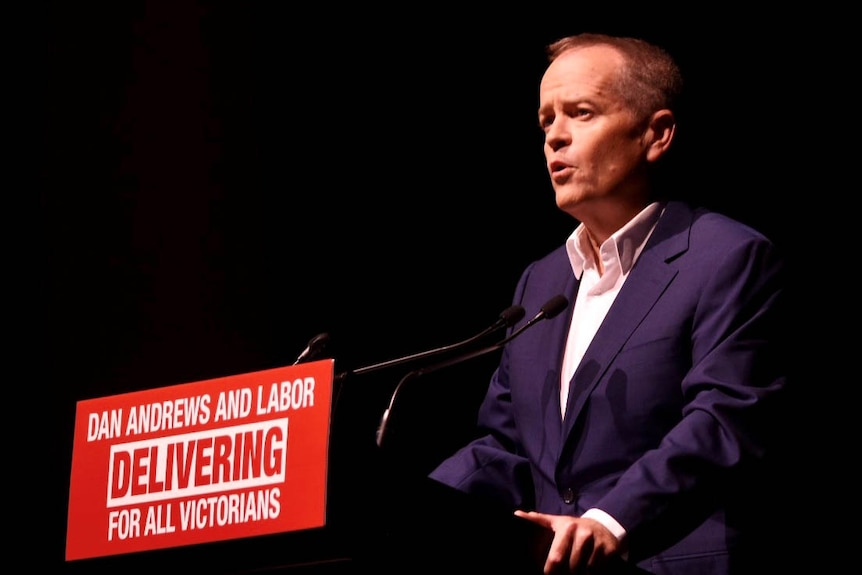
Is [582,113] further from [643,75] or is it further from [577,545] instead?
[577,545]

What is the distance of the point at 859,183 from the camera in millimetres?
2979

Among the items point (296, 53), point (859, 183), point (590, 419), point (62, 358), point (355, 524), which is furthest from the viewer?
point (296, 53)

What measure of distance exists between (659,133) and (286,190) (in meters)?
1.62

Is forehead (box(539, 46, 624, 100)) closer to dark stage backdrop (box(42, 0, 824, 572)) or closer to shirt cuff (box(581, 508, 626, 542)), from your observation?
dark stage backdrop (box(42, 0, 824, 572))

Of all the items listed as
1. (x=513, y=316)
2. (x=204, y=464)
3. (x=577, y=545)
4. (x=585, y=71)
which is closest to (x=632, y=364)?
(x=513, y=316)

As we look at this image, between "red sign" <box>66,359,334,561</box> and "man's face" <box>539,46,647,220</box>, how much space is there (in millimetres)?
1155

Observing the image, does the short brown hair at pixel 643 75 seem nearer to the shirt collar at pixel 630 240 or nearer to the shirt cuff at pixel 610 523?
the shirt collar at pixel 630 240

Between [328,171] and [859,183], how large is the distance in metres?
1.78

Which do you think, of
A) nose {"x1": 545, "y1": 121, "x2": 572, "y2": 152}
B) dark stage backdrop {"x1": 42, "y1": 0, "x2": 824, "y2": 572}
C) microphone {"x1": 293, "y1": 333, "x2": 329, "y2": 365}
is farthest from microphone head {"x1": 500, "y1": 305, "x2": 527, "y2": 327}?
dark stage backdrop {"x1": 42, "y1": 0, "x2": 824, "y2": 572}

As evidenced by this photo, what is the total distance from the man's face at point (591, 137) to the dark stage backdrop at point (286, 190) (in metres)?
0.78

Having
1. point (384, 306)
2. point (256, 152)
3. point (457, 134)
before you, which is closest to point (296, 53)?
point (256, 152)

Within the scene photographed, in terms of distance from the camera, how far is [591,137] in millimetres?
2695

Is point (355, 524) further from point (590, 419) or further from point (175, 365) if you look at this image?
point (175, 365)

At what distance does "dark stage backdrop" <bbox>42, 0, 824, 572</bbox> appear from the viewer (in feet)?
12.1
